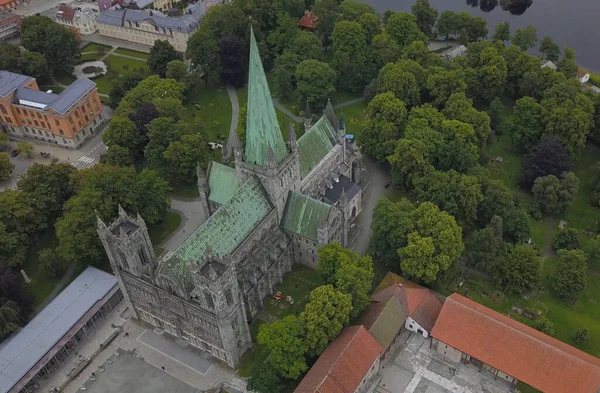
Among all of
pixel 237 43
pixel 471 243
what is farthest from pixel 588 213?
pixel 237 43

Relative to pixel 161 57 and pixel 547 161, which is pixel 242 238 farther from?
pixel 161 57

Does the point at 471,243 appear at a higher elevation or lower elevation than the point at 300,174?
lower

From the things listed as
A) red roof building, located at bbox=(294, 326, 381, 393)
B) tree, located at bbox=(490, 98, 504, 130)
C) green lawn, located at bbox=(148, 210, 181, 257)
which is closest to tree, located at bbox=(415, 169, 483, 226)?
tree, located at bbox=(490, 98, 504, 130)

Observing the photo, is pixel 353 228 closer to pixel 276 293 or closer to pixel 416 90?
pixel 276 293

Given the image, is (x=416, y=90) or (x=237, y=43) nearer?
(x=416, y=90)

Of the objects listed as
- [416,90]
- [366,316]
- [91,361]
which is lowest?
[91,361]

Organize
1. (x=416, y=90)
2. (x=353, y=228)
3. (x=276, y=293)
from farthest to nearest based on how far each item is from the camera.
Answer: (x=416, y=90) < (x=353, y=228) < (x=276, y=293)

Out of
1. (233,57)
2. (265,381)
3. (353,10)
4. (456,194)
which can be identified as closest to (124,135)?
(233,57)

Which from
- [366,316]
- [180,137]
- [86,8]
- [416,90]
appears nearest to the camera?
[366,316]
